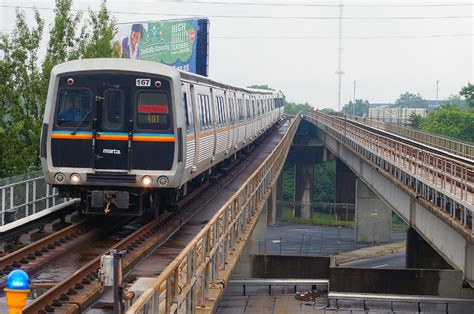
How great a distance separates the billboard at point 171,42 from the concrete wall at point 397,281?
22.5m

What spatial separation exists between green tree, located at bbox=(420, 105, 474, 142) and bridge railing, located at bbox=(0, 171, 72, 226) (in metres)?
88.9

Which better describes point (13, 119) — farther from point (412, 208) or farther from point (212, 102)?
point (412, 208)

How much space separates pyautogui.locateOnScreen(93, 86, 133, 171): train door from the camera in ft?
54.7

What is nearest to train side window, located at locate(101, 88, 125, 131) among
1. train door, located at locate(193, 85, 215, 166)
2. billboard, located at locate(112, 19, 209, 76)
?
train door, located at locate(193, 85, 215, 166)

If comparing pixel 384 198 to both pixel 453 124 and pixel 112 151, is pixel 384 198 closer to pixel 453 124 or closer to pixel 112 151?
pixel 112 151

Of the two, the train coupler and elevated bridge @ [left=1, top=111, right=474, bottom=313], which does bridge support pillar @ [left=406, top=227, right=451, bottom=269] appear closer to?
elevated bridge @ [left=1, top=111, right=474, bottom=313]

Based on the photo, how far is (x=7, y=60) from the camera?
25859 millimetres

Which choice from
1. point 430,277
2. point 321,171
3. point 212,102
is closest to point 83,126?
point 212,102

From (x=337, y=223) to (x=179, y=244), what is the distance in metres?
61.6

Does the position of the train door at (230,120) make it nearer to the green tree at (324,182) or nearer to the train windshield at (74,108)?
the train windshield at (74,108)

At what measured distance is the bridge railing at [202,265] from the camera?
8.07 m

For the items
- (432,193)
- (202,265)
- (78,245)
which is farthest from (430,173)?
(202,265)

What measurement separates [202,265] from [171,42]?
44.7 meters

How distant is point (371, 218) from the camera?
214ft
